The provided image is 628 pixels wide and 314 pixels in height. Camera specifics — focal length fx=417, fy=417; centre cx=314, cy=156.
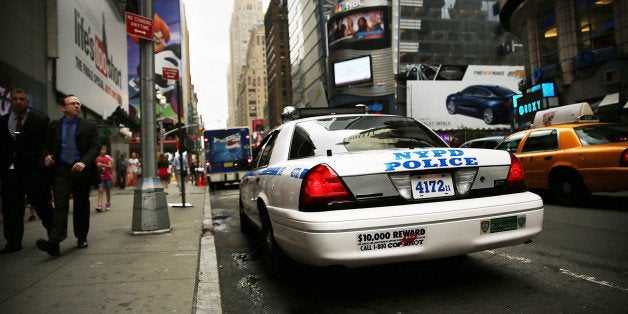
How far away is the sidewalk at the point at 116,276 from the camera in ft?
10.0

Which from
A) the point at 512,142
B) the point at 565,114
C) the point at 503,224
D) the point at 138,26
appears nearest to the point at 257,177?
the point at 503,224

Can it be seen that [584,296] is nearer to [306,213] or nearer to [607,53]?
[306,213]

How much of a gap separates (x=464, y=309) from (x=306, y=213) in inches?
50.3

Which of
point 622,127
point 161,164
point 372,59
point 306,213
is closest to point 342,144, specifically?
point 306,213

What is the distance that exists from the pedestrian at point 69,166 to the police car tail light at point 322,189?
3062mm

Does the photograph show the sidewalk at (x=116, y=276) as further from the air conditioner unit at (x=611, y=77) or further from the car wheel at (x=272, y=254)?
the air conditioner unit at (x=611, y=77)

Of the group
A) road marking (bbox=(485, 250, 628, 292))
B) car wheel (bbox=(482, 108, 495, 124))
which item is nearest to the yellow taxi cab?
road marking (bbox=(485, 250, 628, 292))

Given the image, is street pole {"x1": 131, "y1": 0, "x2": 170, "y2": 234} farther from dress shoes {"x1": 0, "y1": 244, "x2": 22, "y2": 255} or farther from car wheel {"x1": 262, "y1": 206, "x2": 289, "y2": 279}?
car wheel {"x1": 262, "y1": 206, "x2": 289, "y2": 279}

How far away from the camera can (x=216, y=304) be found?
3104 millimetres

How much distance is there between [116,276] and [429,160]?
2.98 m

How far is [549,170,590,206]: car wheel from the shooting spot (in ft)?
24.1

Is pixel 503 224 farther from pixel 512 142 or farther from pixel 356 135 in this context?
pixel 512 142

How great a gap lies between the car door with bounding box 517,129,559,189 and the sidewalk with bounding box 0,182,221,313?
635cm

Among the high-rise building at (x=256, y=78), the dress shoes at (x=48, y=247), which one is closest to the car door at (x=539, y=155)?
the dress shoes at (x=48, y=247)
